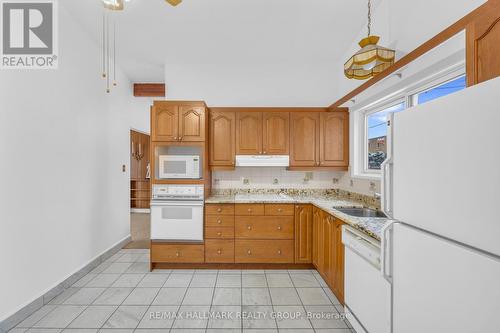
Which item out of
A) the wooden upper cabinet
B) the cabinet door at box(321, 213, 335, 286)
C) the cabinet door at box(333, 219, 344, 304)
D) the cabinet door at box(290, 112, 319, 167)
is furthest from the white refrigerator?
the cabinet door at box(290, 112, 319, 167)

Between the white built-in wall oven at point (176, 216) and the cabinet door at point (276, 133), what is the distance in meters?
1.22

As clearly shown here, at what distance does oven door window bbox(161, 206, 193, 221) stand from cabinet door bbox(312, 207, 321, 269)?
1555 millimetres

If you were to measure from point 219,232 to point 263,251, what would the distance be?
615 millimetres

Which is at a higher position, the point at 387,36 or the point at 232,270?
the point at 387,36

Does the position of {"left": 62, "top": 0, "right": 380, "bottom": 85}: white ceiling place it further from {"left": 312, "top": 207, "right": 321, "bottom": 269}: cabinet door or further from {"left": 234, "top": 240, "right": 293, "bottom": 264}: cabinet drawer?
{"left": 234, "top": 240, "right": 293, "bottom": 264}: cabinet drawer

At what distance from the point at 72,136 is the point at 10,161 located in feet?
2.43

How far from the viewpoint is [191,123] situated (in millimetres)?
2893

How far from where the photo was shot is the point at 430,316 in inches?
35.6

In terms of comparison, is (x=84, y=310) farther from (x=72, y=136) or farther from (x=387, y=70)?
(x=387, y=70)

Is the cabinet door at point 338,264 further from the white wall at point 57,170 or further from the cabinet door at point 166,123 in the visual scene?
the white wall at point 57,170

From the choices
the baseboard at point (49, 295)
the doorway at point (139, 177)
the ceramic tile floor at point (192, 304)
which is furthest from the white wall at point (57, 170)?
the doorway at point (139, 177)

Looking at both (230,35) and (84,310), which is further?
(230,35)

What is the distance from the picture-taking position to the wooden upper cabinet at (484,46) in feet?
2.93

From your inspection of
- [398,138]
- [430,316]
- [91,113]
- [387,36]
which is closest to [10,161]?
[91,113]
